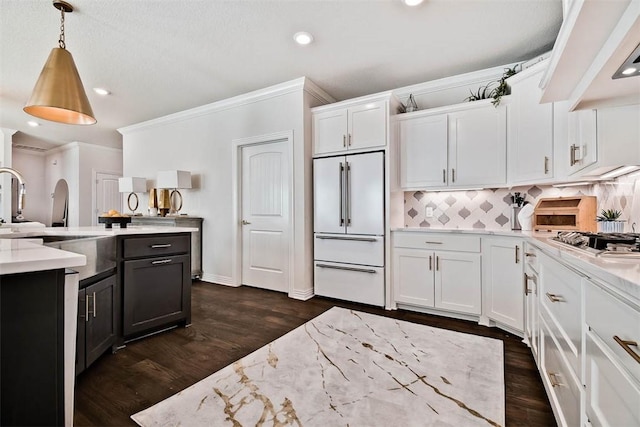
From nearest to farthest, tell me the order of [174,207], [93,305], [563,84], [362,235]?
[563,84]
[93,305]
[362,235]
[174,207]

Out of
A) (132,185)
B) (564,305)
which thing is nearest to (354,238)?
(564,305)

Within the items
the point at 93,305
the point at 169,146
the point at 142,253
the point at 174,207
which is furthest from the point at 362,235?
the point at 169,146

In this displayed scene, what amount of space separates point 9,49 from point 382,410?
4.57m

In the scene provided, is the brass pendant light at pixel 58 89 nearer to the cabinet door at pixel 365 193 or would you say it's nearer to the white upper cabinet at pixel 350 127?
the white upper cabinet at pixel 350 127

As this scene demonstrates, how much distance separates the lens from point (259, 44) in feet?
9.92

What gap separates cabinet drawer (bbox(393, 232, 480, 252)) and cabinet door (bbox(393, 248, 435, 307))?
63mm

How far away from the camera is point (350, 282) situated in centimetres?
355

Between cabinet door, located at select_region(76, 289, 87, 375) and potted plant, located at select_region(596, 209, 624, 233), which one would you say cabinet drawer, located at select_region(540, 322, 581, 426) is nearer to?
potted plant, located at select_region(596, 209, 624, 233)

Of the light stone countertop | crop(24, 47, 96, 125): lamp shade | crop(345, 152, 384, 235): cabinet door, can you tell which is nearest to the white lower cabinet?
crop(345, 152, 384, 235): cabinet door

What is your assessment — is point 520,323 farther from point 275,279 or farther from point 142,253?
point 142,253

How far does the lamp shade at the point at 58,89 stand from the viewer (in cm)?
205

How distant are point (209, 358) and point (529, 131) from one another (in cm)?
321

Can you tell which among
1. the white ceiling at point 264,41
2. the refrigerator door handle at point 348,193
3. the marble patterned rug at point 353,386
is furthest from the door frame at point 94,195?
the marble patterned rug at point 353,386

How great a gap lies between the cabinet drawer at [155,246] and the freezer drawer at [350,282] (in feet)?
5.23
